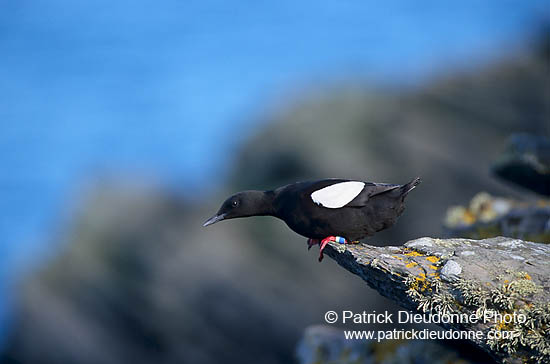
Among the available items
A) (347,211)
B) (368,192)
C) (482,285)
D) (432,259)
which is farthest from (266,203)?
(482,285)

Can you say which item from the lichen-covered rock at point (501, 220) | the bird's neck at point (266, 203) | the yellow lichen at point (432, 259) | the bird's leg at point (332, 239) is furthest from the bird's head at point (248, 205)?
the lichen-covered rock at point (501, 220)

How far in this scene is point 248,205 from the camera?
24.5ft

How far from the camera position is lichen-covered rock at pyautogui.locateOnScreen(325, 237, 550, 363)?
18.1 ft

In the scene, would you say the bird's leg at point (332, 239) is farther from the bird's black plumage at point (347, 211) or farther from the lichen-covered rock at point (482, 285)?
the lichen-covered rock at point (482, 285)

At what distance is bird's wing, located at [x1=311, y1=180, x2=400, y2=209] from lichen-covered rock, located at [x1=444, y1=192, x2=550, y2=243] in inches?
102

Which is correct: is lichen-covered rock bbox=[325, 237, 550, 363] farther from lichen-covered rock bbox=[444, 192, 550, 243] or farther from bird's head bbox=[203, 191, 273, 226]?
lichen-covered rock bbox=[444, 192, 550, 243]

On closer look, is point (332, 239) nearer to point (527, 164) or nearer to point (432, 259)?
point (432, 259)

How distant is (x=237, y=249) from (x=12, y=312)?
24.4ft

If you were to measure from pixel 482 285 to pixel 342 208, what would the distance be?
1753 mm

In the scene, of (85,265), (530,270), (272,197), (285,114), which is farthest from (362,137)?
(530,270)

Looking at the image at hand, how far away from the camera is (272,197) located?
7.38 metres

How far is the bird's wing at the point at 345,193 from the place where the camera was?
6.78m

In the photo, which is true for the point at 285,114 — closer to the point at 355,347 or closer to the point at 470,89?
the point at 470,89

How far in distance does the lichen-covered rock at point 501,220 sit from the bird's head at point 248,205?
327 cm
